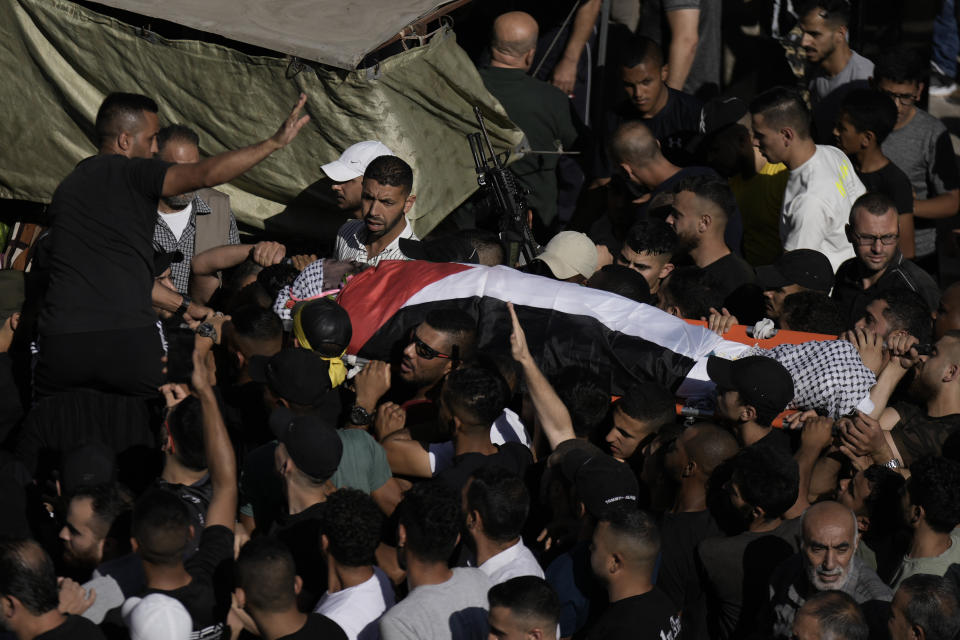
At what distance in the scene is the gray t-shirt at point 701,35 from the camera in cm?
863

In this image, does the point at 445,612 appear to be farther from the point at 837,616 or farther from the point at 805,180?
the point at 805,180

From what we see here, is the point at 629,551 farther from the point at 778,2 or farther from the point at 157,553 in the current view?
the point at 778,2

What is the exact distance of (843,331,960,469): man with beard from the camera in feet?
16.6

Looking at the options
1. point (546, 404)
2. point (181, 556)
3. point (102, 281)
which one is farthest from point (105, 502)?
point (546, 404)

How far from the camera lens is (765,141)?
6758 millimetres

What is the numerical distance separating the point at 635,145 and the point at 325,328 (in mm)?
2440

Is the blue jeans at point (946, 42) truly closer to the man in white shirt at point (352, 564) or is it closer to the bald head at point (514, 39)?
the bald head at point (514, 39)

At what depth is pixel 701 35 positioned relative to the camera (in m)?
8.71

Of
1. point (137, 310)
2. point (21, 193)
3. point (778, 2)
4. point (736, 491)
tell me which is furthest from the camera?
point (778, 2)

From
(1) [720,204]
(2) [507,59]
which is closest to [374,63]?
(2) [507,59]

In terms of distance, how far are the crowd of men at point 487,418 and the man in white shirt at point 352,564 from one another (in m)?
0.01

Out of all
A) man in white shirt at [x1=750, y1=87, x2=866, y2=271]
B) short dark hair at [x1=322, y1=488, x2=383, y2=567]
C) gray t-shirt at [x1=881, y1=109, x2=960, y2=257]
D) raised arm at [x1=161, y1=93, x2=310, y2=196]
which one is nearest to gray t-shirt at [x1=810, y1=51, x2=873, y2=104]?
gray t-shirt at [x1=881, y1=109, x2=960, y2=257]

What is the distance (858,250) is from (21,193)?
4.72m

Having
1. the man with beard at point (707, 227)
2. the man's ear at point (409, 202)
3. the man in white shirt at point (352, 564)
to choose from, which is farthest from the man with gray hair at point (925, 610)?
the man's ear at point (409, 202)
